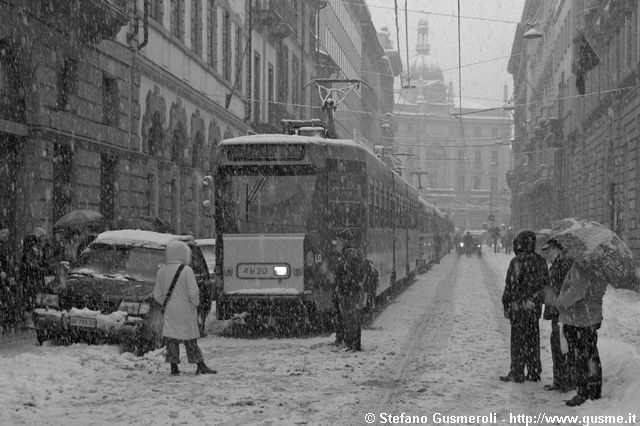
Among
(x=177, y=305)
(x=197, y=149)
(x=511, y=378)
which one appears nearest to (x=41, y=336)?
(x=177, y=305)

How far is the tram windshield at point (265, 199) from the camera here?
48.7 ft

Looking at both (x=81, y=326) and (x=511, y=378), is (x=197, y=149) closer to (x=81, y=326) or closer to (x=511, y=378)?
(x=81, y=326)

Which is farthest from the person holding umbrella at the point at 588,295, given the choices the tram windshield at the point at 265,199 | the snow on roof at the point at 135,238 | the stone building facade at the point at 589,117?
the stone building facade at the point at 589,117

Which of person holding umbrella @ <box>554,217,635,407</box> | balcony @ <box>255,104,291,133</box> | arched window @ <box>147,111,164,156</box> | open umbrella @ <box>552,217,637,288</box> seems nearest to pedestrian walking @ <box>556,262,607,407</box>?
person holding umbrella @ <box>554,217,635,407</box>

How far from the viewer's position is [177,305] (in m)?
10.6

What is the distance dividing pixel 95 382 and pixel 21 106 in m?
10.4

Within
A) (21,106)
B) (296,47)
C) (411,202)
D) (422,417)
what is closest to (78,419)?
(422,417)

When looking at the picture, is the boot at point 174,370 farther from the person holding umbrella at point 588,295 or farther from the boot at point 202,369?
the person holding umbrella at point 588,295

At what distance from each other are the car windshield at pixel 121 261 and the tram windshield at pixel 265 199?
1.71m

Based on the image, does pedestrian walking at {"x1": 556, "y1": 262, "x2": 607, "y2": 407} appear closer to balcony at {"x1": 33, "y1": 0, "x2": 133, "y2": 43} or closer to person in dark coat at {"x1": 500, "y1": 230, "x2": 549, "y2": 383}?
person in dark coat at {"x1": 500, "y1": 230, "x2": 549, "y2": 383}

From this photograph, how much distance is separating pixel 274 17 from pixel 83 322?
1206 inches

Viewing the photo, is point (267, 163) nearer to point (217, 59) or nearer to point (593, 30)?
point (217, 59)

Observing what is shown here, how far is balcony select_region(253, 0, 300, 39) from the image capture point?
4062cm

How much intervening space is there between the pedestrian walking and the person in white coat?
3.92 m
